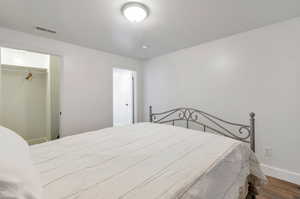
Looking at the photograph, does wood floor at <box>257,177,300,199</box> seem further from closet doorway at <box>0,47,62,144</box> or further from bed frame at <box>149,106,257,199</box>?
closet doorway at <box>0,47,62,144</box>

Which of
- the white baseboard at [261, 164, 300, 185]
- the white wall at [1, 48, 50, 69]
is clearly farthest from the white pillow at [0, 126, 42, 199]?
the white wall at [1, 48, 50, 69]

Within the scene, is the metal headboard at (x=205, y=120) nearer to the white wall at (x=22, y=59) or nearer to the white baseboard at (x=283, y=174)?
the white baseboard at (x=283, y=174)

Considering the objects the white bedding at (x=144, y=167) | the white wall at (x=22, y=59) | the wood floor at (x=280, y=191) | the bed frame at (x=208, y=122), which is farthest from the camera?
the white wall at (x=22, y=59)

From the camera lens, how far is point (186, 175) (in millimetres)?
837

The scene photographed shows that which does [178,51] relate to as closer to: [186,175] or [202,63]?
[202,63]

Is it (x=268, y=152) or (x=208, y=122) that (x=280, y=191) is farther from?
(x=208, y=122)

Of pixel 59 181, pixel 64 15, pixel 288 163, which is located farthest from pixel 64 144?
pixel 288 163

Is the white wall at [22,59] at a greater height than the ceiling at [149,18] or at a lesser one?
lesser

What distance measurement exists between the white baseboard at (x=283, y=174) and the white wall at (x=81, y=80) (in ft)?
10.2

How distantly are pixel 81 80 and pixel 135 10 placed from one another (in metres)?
1.88

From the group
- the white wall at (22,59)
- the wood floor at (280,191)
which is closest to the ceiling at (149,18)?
the white wall at (22,59)

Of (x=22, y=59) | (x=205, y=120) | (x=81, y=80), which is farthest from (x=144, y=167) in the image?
(x=22, y=59)

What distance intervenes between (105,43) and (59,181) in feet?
8.30

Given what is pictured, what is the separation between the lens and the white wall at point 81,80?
7.65ft
